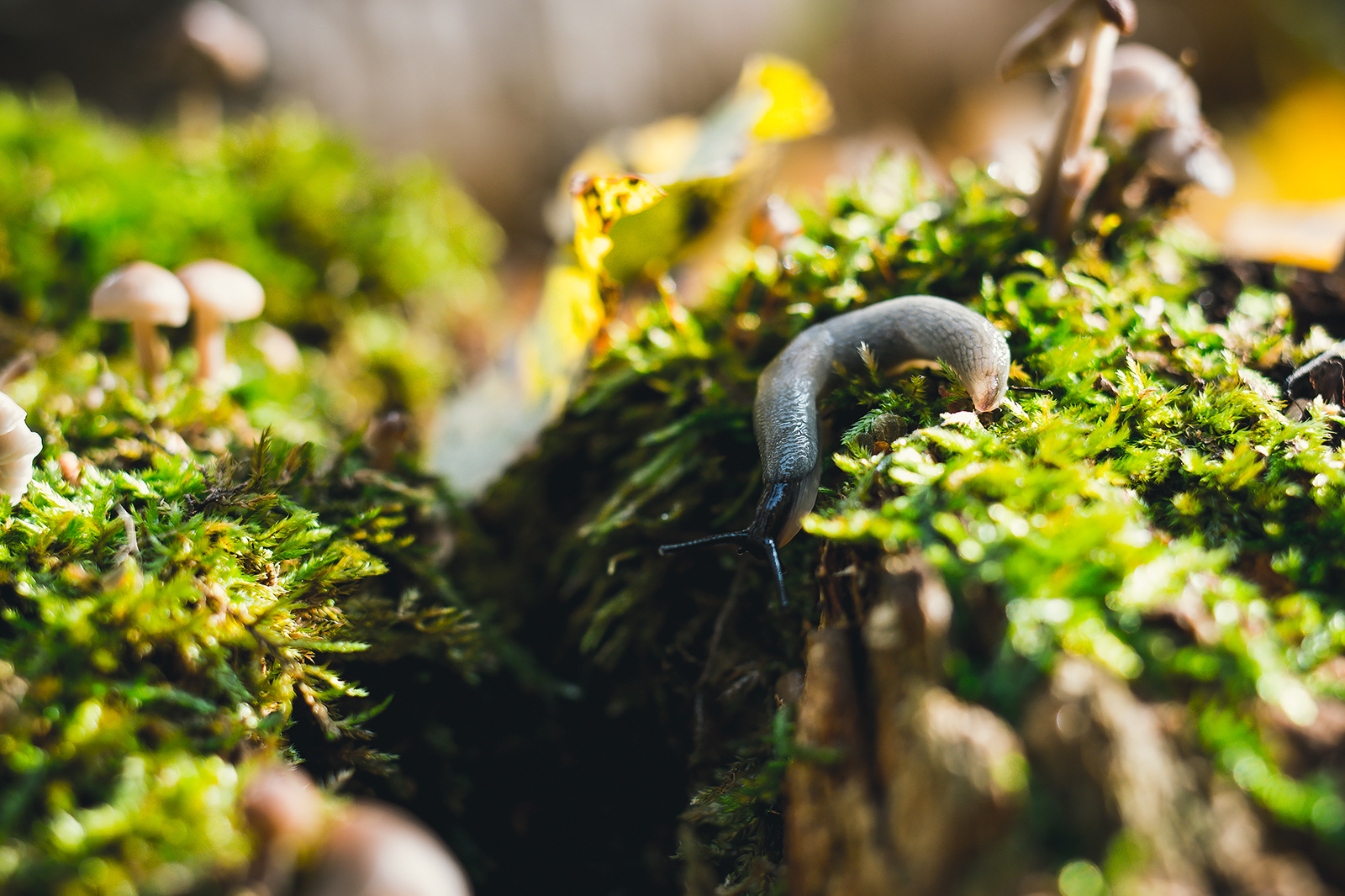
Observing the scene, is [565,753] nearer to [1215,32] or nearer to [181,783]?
[181,783]

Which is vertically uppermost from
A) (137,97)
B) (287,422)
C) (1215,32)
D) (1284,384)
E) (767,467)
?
(1215,32)

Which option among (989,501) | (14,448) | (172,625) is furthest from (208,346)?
(989,501)

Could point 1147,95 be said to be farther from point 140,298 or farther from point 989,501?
point 140,298

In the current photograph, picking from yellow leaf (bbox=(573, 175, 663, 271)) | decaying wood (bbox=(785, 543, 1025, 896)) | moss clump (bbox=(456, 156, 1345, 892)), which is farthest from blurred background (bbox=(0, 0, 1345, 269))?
decaying wood (bbox=(785, 543, 1025, 896))

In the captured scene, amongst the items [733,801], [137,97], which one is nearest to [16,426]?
[733,801]

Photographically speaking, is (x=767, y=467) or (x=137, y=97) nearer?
(x=767, y=467)

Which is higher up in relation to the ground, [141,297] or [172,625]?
[141,297]

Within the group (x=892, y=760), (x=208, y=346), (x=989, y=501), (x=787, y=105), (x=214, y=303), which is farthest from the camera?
(x=787, y=105)
